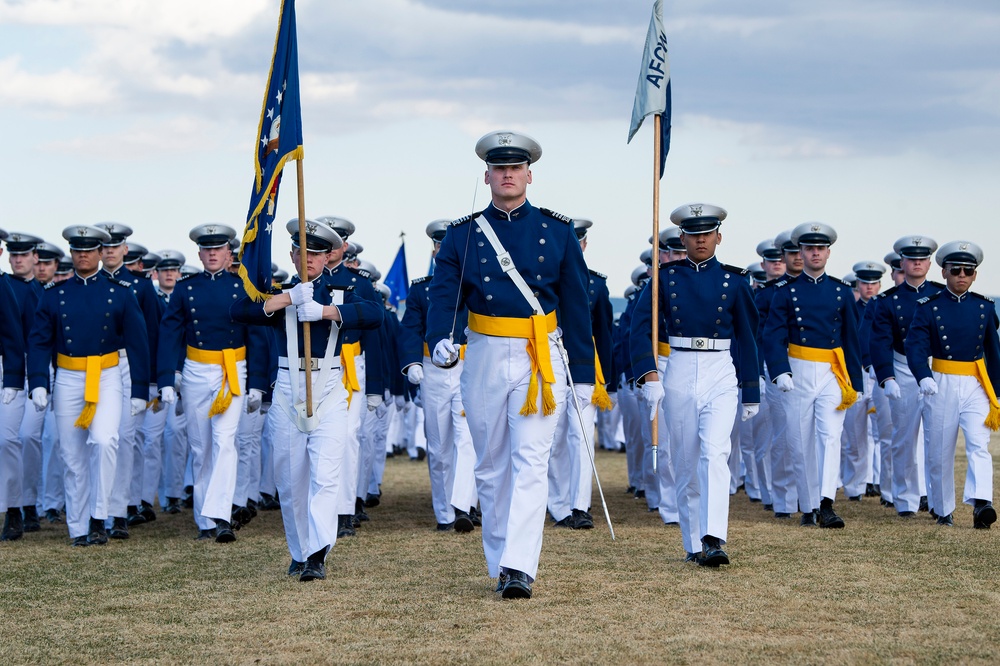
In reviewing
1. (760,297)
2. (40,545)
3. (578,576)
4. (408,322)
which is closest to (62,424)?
(40,545)

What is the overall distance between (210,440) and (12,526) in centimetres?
184

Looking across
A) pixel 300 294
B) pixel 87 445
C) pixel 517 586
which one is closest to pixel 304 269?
pixel 300 294

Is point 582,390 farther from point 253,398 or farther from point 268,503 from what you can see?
point 268,503

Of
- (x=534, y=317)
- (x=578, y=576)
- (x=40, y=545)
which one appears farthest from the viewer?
(x=40, y=545)

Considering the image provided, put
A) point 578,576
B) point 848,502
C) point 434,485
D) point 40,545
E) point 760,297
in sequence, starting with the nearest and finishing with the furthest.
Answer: point 578,576, point 40,545, point 434,485, point 760,297, point 848,502

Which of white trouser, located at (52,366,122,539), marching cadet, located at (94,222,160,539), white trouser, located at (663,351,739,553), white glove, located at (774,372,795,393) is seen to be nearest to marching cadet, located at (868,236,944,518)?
white glove, located at (774,372,795,393)

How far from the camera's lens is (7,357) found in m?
11.3

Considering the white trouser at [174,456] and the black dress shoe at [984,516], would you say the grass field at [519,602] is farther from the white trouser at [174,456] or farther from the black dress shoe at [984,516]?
the white trouser at [174,456]

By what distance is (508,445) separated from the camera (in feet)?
25.8

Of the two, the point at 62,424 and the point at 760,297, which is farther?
the point at 760,297

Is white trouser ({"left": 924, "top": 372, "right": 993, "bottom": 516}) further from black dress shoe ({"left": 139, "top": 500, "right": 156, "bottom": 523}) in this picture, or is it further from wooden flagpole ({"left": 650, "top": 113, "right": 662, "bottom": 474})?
black dress shoe ({"left": 139, "top": 500, "right": 156, "bottom": 523})

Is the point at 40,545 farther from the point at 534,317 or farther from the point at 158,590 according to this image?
the point at 534,317

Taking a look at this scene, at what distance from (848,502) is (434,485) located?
4.53m

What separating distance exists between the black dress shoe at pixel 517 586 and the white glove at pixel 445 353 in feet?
3.96
